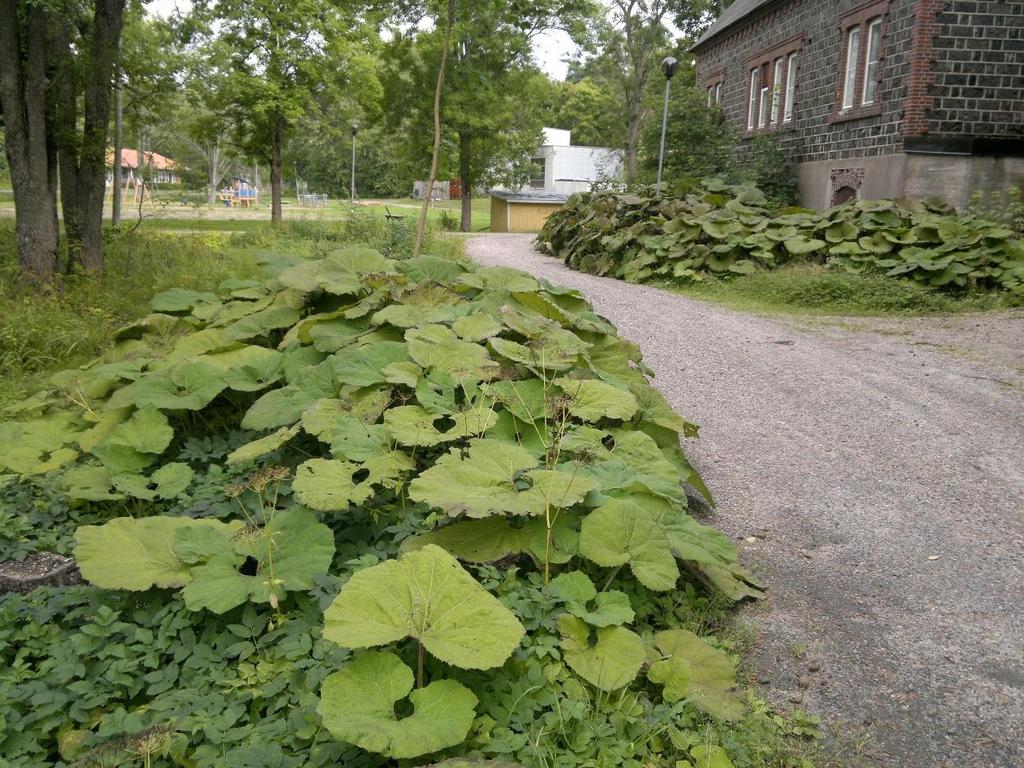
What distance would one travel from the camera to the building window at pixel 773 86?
21250 millimetres

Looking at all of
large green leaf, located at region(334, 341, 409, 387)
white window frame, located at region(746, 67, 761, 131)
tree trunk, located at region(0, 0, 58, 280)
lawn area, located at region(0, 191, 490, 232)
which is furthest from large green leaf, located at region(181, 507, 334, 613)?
white window frame, located at region(746, 67, 761, 131)

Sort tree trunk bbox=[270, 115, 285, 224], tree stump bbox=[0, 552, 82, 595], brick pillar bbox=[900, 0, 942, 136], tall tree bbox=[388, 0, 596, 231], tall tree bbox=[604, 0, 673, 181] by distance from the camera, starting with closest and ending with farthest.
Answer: tree stump bbox=[0, 552, 82, 595]
brick pillar bbox=[900, 0, 942, 136]
tree trunk bbox=[270, 115, 285, 224]
tall tree bbox=[388, 0, 596, 231]
tall tree bbox=[604, 0, 673, 181]

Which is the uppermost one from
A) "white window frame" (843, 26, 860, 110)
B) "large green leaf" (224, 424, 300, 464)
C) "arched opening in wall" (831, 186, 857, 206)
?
"white window frame" (843, 26, 860, 110)

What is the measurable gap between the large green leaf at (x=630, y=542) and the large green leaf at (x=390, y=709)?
35.3 inches

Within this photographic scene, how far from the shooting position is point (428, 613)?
7.55 feet

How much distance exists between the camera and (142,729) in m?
2.25

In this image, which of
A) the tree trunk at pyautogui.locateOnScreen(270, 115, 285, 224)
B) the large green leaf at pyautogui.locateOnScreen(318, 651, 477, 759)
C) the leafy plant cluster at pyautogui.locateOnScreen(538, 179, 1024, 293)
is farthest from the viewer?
the tree trunk at pyautogui.locateOnScreen(270, 115, 285, 224)

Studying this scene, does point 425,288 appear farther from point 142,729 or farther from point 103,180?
point 103,180

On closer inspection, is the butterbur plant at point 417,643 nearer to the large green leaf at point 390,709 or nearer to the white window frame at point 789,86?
the large green leaf at point 390,709

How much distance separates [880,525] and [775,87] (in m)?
20.2

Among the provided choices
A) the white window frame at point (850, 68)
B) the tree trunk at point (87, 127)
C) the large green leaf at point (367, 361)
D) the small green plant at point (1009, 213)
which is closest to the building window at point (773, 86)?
the white window frame at point (850, 68)

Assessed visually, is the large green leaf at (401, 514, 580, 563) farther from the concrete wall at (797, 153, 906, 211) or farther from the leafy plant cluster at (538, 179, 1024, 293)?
the concrete wall at (797, 153, 906, 211)

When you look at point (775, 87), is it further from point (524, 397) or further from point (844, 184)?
point (524, 397)

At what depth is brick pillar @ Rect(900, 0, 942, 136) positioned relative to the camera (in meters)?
15.1
